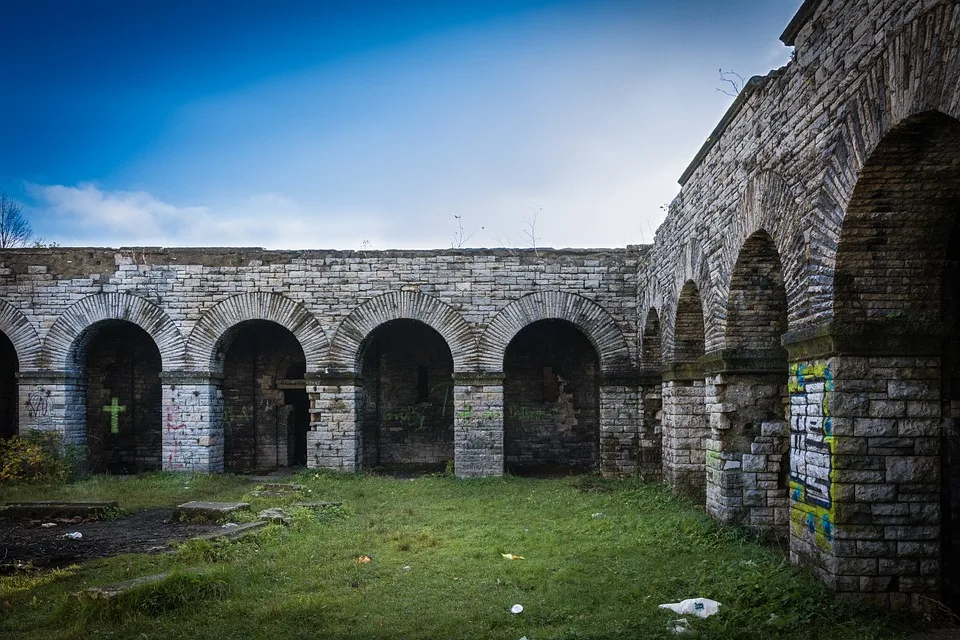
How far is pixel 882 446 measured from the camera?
192 inches

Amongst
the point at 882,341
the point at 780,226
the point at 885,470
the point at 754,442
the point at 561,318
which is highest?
the point at 780,226

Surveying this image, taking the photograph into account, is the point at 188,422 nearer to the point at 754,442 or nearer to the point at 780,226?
the point at 754,442

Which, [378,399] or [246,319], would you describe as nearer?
[246,319]

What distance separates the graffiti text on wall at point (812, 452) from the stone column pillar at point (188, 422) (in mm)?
10638

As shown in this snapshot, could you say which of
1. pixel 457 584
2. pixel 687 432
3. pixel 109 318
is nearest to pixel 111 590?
pixel 457 584

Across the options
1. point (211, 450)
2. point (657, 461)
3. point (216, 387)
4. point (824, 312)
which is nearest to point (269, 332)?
point (216, 387)

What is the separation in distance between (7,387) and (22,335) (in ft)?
7.15

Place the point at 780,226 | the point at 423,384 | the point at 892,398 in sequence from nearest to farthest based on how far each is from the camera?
1. the point at 892,398
2. the point at 780,226
3. the point at 423,384

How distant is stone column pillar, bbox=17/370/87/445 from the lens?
13008 mm

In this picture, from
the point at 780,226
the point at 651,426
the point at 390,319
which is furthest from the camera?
the point at 390,319

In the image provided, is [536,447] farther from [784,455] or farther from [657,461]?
[784,455]

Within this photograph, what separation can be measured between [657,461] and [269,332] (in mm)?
8238

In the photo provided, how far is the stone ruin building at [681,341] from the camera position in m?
4.84

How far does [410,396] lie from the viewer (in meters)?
15.0
